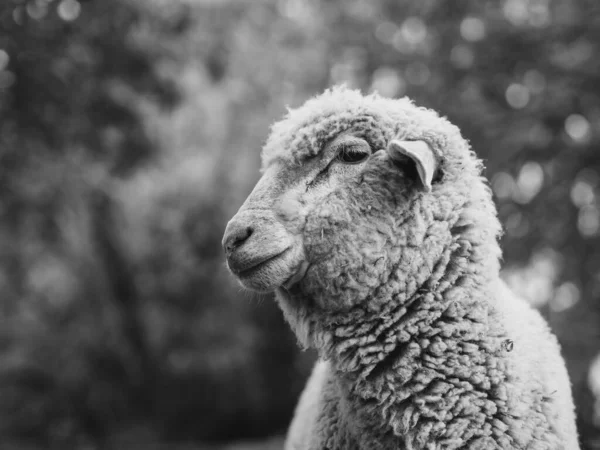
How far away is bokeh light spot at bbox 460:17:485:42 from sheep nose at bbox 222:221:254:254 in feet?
15.9

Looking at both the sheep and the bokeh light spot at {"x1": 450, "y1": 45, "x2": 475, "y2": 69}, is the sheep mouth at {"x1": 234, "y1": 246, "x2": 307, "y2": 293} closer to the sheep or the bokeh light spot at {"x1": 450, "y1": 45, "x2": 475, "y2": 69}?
the sheep

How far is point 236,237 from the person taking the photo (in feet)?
8.19

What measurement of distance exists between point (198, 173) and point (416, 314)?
9243mm

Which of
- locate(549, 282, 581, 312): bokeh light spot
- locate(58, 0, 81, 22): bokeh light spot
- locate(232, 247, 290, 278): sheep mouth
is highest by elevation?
locate(549, 282, 581, 312): bokeh light spot

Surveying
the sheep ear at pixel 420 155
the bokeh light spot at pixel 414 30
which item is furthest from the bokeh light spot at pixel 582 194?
the sheep ear at pixel 420 155

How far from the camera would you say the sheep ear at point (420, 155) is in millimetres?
2352

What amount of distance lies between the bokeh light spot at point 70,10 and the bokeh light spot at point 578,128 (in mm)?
4836

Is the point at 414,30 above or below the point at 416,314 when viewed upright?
above

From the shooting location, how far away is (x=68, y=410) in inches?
430

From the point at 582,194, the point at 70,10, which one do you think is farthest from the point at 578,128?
the point at 70,10

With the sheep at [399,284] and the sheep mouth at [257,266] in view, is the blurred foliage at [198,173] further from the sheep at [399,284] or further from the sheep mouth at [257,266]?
the sheep at [399,284]

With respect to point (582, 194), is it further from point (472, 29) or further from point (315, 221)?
point (315, 221)

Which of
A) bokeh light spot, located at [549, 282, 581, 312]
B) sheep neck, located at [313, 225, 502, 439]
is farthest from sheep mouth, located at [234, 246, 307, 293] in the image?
bokeh light spot, located at [549, 282, 581, 312]

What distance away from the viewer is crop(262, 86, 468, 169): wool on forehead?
8.55 ft
